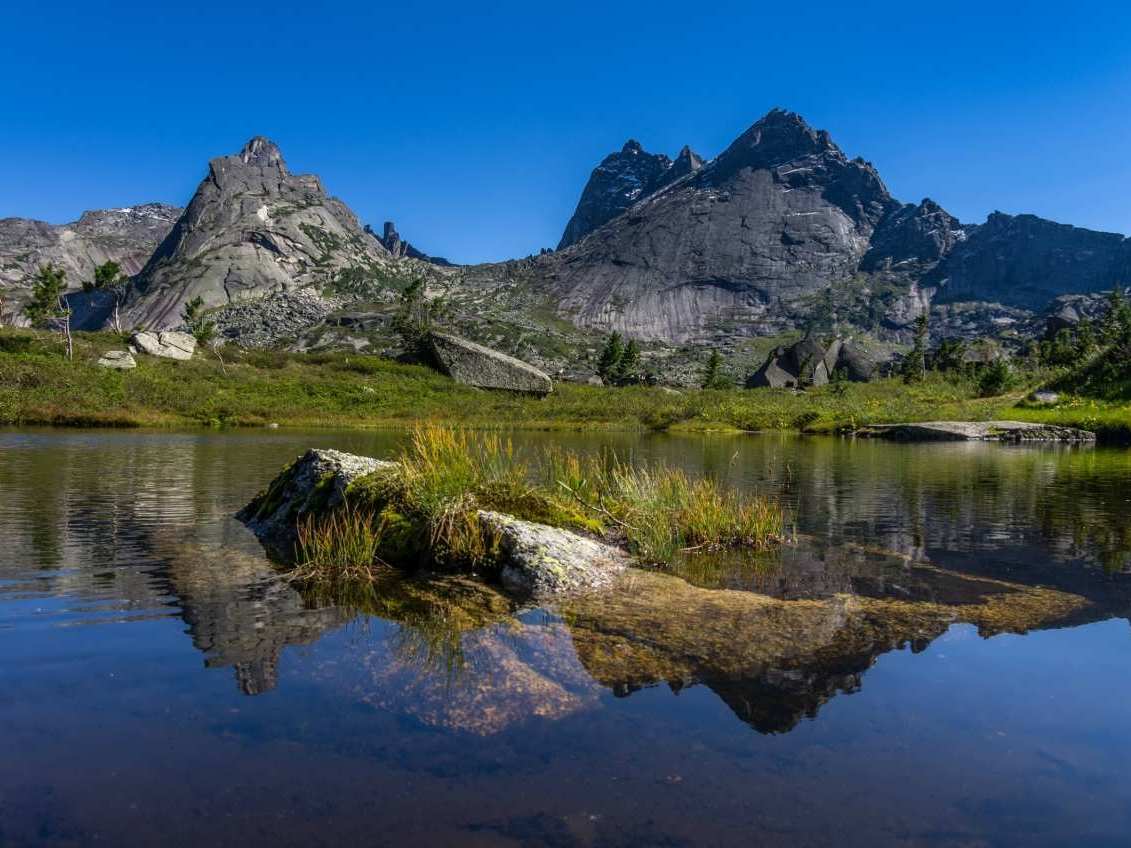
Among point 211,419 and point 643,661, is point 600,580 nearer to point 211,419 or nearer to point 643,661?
point 643,661

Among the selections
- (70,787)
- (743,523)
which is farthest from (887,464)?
(70,787)

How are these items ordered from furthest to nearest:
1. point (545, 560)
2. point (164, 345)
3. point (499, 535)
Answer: point (164, 345) < point (499, 535) < point (545, 560)

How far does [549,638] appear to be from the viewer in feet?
27.0

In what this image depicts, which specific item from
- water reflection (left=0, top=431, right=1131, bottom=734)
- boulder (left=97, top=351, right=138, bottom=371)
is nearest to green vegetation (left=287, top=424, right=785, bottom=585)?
water reflection (left=0, top=431, right=1131, bottom=734)

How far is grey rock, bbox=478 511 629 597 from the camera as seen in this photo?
10484 mm

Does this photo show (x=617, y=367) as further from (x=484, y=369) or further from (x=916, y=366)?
(x=916, y=366)

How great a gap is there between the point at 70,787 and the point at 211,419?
6170 cm

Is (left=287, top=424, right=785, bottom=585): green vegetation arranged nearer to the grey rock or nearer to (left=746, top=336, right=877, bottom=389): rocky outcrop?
the grey rock

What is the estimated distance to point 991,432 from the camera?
186 feet

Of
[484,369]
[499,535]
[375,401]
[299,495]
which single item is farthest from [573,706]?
[484,369]

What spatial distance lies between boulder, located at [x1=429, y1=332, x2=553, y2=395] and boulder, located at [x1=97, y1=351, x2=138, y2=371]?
3489cm

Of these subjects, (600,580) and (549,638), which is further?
(600,580)

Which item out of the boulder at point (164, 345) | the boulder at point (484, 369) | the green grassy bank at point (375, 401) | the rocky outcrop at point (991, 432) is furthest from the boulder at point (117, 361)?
the rocky outcrop at point (991, 432)

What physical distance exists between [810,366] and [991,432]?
6323 centimetres
